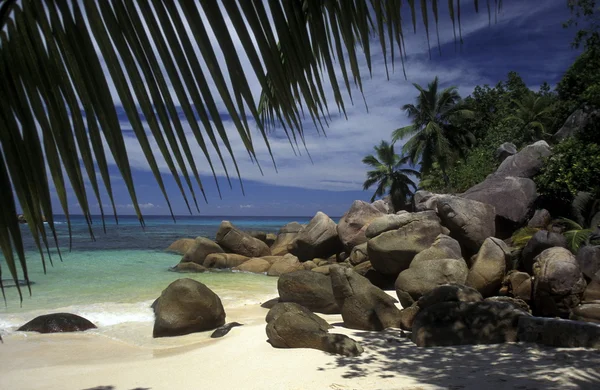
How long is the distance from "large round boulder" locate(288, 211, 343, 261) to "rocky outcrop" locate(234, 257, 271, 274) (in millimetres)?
1599

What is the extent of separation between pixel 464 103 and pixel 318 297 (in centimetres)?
2518

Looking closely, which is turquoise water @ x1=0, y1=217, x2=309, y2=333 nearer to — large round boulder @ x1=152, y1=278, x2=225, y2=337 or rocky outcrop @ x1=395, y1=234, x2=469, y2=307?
large round boulder @ x1=152, y1=278, x2=225, y2=337

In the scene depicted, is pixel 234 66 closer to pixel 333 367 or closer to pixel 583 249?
pixel 333 367

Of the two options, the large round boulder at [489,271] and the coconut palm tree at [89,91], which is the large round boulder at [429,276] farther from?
the coconut palm tree at [89,91]

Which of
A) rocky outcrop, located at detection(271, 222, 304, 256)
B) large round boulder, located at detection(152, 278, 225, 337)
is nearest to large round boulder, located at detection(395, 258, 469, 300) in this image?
large round boulder, located at detection(152, 278, 225, 337)

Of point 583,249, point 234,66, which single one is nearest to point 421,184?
point 583,249

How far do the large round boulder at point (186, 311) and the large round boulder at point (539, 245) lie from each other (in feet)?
24.0

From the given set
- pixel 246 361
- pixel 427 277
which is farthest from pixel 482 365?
pixel 427 277

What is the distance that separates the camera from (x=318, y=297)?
9570 mm

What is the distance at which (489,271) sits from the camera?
10.0 meters

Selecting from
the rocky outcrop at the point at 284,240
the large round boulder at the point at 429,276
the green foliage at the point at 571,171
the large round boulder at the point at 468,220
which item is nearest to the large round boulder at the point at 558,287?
the large round boulder at the point at 429,276

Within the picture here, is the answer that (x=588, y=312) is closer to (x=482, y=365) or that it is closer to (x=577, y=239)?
(x=577, y=239)

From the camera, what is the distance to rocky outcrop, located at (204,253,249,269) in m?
20.2

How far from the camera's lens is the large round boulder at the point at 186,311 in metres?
8.52
